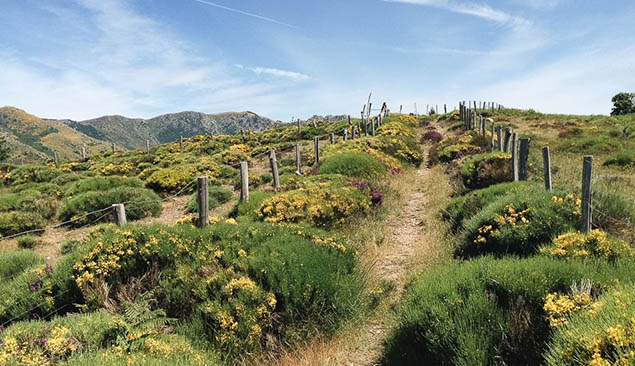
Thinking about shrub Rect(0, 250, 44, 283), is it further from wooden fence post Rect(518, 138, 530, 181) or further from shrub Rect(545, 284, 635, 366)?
wooden fence post Rect(518, 138, 530, 181)

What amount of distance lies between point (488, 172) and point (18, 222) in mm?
18863

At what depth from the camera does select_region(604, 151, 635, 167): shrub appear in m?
14.6

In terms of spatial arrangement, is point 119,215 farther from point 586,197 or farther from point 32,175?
point 32,175

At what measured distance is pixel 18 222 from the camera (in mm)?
12781

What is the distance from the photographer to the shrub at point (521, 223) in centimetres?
618

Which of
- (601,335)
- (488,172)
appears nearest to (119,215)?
(601,335)

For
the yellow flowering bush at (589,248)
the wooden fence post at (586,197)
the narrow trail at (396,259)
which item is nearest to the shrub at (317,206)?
the narrow trail at (396,259)

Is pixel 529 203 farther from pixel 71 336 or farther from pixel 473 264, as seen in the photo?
pixel 71 336

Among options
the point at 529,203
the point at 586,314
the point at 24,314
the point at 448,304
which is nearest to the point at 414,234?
the point at 529,203

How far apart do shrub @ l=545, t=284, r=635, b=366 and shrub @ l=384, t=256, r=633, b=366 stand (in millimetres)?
507

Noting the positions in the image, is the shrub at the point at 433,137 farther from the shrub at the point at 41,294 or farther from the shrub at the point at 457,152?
the shrub at the point at 41,294

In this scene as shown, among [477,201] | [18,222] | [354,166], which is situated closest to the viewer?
[477,201]

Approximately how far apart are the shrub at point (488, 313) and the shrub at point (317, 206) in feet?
17.1

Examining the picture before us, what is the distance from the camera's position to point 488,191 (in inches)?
376
